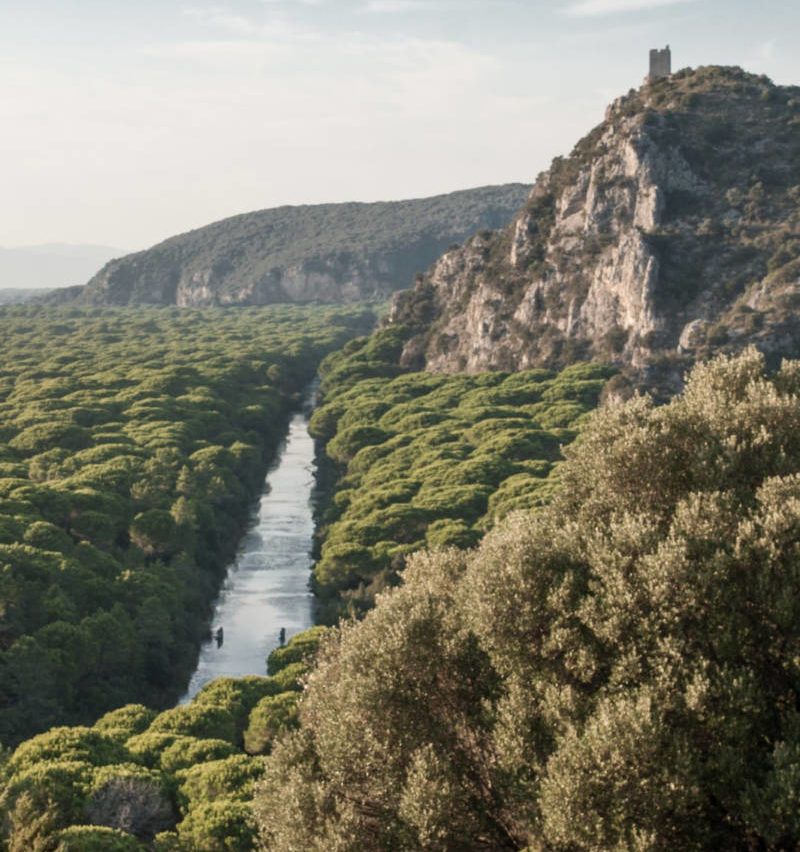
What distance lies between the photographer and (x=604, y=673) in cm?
2327

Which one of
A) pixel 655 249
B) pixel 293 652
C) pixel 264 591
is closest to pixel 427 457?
pixel 264 591

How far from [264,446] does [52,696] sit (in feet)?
250

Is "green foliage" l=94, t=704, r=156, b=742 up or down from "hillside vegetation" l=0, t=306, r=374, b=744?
down

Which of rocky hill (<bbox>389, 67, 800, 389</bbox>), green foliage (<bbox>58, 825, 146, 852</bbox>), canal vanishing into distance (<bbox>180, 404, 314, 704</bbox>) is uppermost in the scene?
rocky hill (<bbox>389, 67, 800, 389</bbox>)

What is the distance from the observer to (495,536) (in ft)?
88.6

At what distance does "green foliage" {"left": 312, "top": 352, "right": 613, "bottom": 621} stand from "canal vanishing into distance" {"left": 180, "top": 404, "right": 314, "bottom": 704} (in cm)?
427

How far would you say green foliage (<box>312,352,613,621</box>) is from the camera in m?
73.7

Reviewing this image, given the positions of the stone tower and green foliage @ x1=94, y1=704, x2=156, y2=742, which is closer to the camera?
green foliage @ x1=94, y1=704, x2=156, y2=742

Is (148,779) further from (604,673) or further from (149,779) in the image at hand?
(604,673)

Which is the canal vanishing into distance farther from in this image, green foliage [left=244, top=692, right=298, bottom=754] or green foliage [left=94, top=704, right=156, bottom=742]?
green foliage [left=244, top=692, right=298, bottom=754]

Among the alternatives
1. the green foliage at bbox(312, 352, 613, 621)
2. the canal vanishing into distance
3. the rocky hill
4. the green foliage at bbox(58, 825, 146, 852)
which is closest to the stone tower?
the rocky hill

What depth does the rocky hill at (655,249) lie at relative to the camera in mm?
135875

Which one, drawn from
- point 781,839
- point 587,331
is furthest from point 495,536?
point 587,331

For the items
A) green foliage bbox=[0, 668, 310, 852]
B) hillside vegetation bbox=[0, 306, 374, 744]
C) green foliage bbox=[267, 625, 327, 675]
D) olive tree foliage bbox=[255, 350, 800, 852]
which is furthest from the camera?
green foliage bbox=[267, 625, 327, 675]
